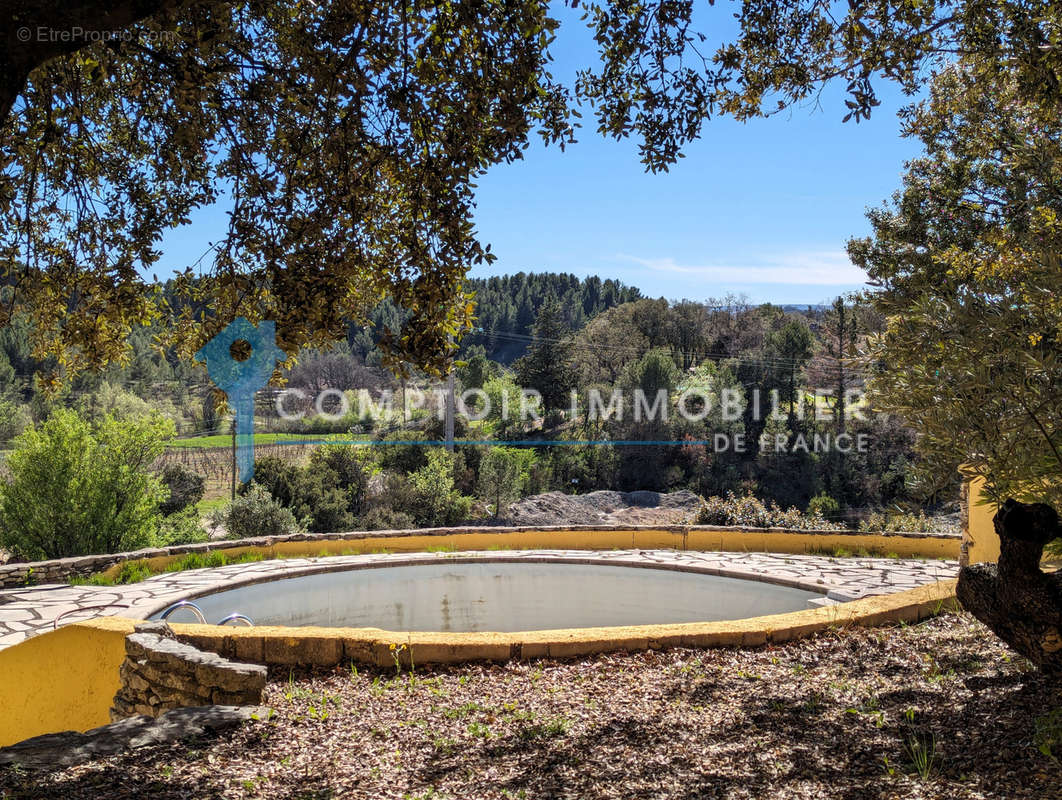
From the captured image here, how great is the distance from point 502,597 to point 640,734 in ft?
15.4

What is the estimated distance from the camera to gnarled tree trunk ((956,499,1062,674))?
3.05 m

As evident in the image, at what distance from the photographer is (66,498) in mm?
10977

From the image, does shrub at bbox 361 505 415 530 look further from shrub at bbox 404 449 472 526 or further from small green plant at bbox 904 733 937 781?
small green plant at bbox 904 733 937 781

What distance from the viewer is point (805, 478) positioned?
96.9 ft

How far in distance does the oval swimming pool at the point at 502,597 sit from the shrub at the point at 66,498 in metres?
5.69

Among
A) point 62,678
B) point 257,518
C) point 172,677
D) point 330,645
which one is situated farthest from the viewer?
point 257,518

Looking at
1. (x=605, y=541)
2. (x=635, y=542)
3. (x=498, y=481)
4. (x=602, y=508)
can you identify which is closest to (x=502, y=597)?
(x=605, y=541)

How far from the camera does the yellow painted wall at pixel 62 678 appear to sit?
4973 millimetres

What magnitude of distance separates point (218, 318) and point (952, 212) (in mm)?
10671

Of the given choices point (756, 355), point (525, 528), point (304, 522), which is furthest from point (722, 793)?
point (756, 355)

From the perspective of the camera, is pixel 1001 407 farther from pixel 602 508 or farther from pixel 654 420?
pixel 654 420

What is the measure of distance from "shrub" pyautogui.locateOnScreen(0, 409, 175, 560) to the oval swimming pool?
224 inches

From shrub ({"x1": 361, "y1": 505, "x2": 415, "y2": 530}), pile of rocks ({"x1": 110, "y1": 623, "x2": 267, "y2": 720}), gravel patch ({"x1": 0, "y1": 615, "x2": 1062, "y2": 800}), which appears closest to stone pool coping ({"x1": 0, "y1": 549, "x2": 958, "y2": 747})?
gravel patch ({"x1": 0, "y1": 615, "x2": 1062, "y2": 800})

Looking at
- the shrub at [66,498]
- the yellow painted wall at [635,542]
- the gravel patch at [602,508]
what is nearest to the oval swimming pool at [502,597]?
the yellow painted wall at [635,542]
